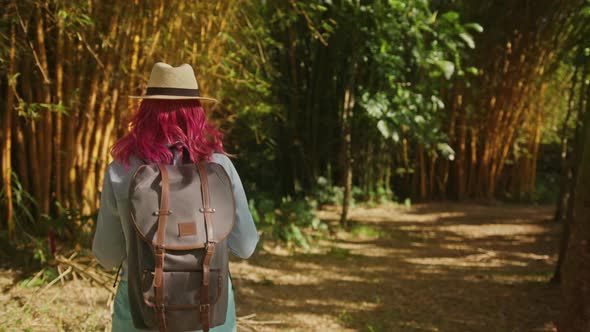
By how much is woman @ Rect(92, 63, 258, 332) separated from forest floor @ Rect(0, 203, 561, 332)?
4.46 feet

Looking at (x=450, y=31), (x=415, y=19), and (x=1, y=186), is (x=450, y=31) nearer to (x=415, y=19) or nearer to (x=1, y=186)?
(x=415, y=19)

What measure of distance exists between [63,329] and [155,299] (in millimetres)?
1582

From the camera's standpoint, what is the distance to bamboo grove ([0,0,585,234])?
9.75ft

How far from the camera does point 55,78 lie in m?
3.00

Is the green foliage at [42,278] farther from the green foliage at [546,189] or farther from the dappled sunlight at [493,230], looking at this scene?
the green foliage at [546,189]

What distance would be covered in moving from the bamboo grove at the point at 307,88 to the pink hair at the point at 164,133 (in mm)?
1483

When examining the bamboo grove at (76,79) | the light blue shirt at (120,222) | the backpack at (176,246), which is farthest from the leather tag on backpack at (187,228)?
the bamboo grove at (76,79)

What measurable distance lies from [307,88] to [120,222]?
4678 millimetres

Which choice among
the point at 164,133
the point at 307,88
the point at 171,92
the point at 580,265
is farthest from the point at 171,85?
the point at 307,88

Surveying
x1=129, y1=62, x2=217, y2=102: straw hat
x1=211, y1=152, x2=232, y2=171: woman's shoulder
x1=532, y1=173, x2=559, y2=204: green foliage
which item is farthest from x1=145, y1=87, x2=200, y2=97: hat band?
x1=532, y1=173, x2=559, y2=204: green foliage

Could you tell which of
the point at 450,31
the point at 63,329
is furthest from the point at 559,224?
the point at 63,329

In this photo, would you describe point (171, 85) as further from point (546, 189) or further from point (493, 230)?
point (546, 189)

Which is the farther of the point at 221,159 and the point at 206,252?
the point at 221,159

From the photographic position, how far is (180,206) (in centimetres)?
125
